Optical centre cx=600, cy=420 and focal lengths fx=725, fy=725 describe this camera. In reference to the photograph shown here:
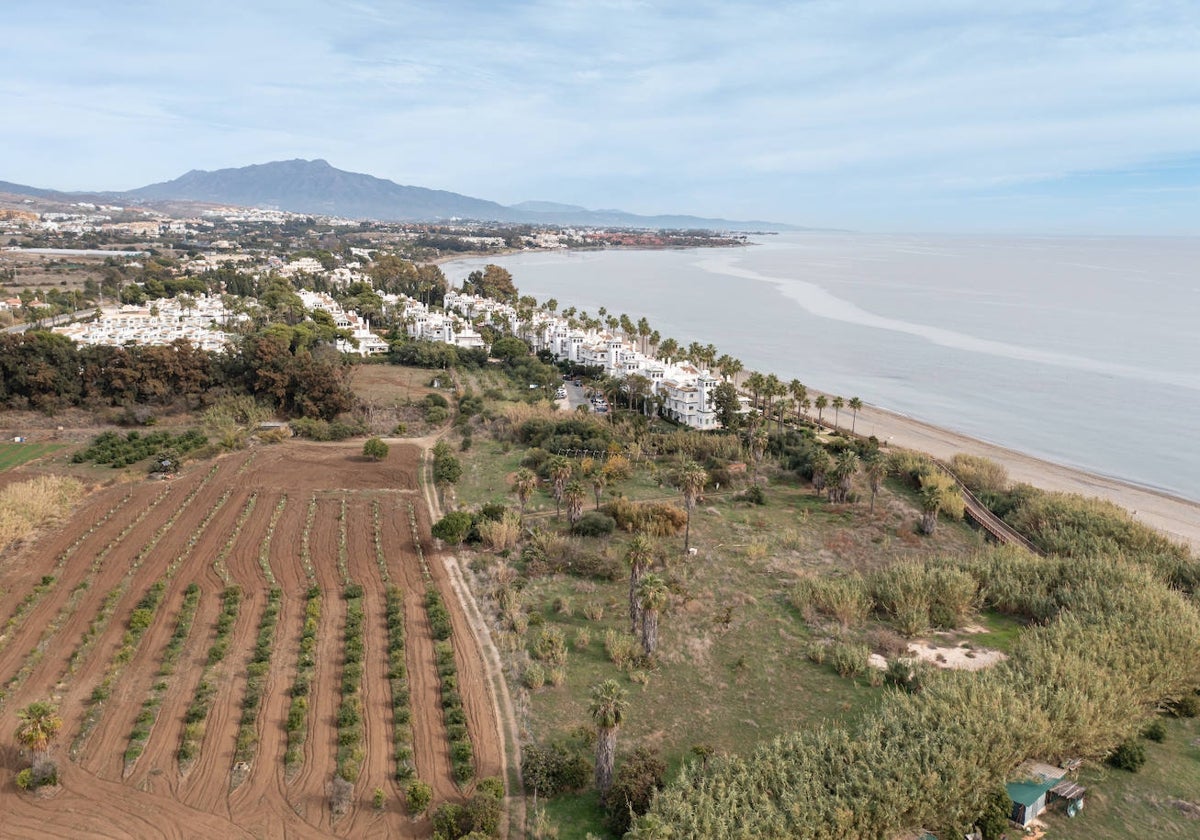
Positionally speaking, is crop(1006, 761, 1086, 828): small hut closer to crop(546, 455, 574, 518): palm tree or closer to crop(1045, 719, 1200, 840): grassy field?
crop(1045, 719, 1200, 840): grassy field

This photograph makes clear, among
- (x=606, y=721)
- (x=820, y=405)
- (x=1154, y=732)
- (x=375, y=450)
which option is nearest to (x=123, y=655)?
(x=606, y=721)

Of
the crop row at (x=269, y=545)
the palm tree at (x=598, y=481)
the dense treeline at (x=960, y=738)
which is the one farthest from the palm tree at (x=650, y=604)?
the crop row at (x=269, y=545)

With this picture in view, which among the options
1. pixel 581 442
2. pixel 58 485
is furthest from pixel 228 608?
pixel 581 442

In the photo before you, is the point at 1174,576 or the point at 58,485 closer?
the point at 1174,576

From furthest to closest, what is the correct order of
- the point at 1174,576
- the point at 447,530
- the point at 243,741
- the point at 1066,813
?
the point at 447,530
the point at 1174,576
the point at 243,741
the point at 1066,813

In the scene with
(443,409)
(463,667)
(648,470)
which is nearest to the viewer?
(463,667)

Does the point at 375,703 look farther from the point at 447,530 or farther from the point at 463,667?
the point at 447,530

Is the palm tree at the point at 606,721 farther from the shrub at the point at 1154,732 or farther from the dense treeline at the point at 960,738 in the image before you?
the shrub at the point at 1154,732
